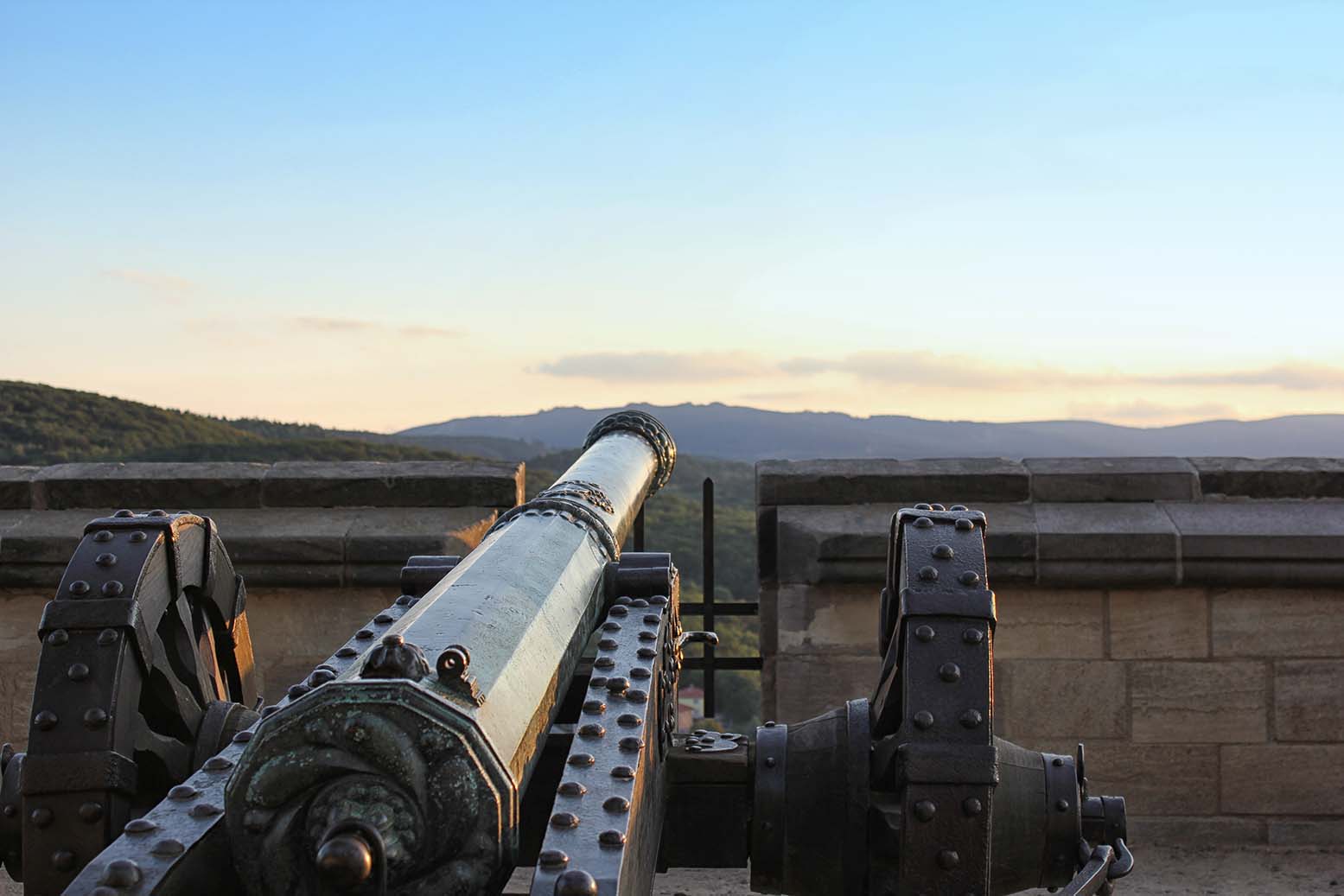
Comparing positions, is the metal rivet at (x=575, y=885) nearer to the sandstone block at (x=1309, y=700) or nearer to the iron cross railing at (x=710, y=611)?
the iron cross railing at (x=710, y=611)

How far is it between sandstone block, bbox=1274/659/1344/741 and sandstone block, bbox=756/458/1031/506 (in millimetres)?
1098

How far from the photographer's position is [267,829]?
1.83m

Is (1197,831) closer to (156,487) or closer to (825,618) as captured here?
(825,618)

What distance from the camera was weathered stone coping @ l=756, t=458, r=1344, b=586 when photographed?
4.79 meters

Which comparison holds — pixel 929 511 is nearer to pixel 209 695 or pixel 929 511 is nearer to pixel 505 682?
pixel 505 682

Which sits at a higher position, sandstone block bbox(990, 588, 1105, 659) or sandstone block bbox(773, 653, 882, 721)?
sandstone block bbox(990, 588, 1105, 659)

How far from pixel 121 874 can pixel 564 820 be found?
2.00 ft

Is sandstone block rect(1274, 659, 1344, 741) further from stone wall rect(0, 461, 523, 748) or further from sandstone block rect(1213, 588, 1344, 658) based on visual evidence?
stone wall rect(0, 461, 523, 748)

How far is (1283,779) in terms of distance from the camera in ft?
15.9

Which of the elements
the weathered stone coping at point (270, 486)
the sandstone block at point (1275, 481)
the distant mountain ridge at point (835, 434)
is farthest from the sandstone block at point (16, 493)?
the distant mountain ridge at point (835, 434)

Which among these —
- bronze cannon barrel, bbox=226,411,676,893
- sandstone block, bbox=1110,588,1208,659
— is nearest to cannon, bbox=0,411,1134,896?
bronze cannon barrel, bbox=226,411,676,893

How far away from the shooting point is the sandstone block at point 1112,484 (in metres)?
5.09

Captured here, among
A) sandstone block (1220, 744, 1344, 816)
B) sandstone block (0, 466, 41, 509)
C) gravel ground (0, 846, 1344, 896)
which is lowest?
gravel ground (0, 846, 1344, 896)

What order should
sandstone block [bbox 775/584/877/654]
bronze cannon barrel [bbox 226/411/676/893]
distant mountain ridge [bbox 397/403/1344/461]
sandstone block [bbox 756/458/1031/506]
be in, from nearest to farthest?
bronze cannon barrel [bbox 226/411/676/893], sandstone block [bbox 775/584/877/654], sandstone block [bbox 756/458/1031/506], distant mountain ridge [bbox 397/403/1344/461]
